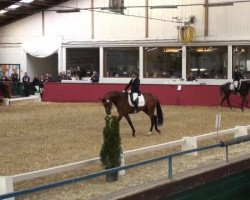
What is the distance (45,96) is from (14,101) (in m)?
2.38

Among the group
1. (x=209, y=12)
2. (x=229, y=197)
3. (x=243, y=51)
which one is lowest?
(x=229, y=197)

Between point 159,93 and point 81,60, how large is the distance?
1305 centimetres

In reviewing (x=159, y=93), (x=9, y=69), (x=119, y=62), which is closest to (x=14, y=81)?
(x=9, y=69)

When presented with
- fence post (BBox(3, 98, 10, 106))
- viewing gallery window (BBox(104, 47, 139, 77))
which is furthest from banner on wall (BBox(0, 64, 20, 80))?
fence post (BBox(3, 98, 10, 106))

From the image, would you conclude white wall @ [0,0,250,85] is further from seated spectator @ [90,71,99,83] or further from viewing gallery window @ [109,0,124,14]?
seated spectator @ [90,71,99,83]

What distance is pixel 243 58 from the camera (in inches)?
1449

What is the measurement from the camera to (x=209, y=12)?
3691cm

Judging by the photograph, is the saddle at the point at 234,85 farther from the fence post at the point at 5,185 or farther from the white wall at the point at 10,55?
the white wall at the point at 10,55

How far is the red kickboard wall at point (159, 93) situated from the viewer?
28.3 meters

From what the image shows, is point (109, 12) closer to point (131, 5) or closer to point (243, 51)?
point (131, 5)

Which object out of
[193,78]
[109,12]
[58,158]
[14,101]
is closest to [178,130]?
[58,158]

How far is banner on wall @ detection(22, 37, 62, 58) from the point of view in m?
41.2

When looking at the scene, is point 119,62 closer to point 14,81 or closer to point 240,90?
point 14,81

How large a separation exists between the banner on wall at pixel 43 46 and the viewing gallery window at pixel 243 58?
1264cm
